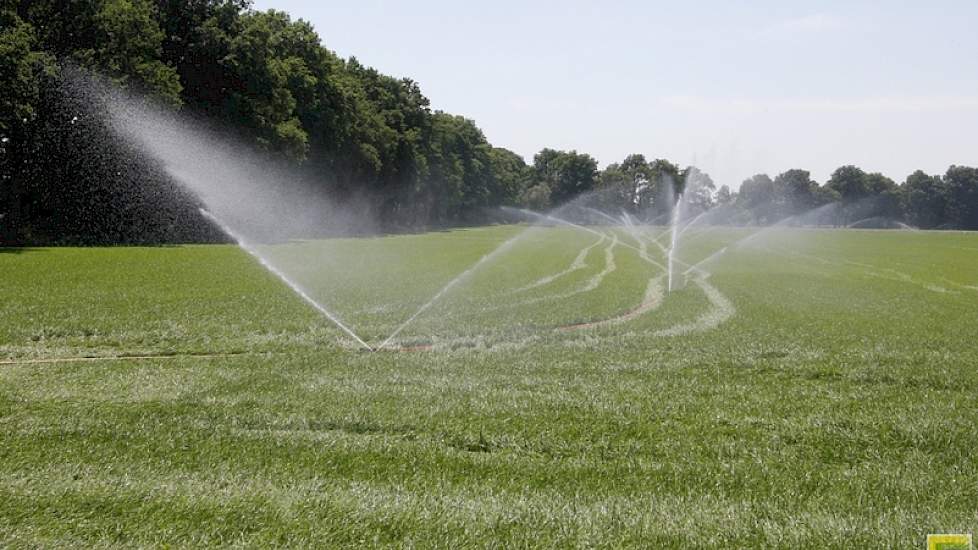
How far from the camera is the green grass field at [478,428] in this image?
5762 millimetres

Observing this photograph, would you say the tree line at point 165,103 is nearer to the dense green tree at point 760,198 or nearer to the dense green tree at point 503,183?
the dense green tree at point 503,183

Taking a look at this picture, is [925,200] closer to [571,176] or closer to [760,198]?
[760,198]

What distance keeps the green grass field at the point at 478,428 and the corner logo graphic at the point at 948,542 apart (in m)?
0.14

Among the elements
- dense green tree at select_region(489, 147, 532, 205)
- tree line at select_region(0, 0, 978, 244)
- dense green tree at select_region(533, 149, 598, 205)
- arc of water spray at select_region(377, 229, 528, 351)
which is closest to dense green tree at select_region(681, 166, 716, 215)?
tree line at select_region(0, 0, 978, 244)

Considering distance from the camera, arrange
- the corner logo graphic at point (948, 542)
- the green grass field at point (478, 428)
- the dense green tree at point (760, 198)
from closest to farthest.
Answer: the corner logo graphic at point (948, 542), the green grass field at point (478, 428), the dense green tree at point (760, 198)

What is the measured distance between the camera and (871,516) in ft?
19.6

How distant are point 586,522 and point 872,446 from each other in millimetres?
4133

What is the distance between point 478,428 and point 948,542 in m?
4.68

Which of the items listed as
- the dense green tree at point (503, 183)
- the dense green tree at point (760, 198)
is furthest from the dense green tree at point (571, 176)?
the dense green tree at point (760, 198)

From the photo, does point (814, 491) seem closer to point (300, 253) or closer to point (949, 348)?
point (949, 348)

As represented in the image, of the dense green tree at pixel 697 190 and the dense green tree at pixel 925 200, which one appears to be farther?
the dense green tree at pixel 925 200

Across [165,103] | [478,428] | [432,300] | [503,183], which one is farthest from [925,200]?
[478,428]

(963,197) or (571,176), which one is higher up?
(571,176)

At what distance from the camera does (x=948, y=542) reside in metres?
5.42
